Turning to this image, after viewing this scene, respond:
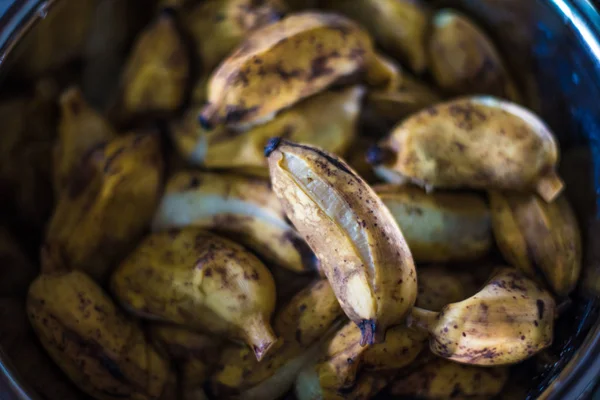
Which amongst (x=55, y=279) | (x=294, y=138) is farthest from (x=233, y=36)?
(x=55, y=279)

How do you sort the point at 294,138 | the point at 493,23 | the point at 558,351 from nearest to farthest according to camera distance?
the point at 558,351
the point at 294,138
the point at 493,23

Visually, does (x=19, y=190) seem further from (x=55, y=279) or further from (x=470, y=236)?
(x=470, y=236)

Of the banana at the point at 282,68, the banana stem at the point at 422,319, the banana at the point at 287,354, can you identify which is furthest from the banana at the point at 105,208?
the banana stem at the point at 422,319

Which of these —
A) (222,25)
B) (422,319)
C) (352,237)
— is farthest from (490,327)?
(222,25)

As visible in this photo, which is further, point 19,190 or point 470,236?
point 19,190

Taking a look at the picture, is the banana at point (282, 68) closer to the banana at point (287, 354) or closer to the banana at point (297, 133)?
the banana at point (297, 133)

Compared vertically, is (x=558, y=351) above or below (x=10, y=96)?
below

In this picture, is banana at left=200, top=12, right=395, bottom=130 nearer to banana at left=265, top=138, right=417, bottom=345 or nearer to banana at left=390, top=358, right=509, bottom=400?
banana at left=265, top=138, right=417, bottom=345

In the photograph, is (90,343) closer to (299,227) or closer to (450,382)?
(299,227)
